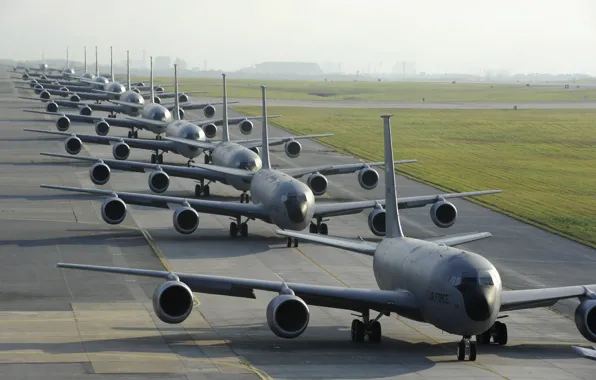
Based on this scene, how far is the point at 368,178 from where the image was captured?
77500 millimetres

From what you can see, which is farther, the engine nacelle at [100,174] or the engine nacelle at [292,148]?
the engine nacelle at [292,148]

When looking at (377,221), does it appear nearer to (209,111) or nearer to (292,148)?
(292,148)

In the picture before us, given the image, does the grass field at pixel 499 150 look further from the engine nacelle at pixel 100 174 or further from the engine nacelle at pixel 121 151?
the engine nacelle at pixel 100 174

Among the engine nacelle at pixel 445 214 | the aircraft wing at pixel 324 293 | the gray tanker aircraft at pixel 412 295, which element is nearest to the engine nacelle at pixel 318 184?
the engine nacelle at pixel 445 214

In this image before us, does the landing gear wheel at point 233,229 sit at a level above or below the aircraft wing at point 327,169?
below

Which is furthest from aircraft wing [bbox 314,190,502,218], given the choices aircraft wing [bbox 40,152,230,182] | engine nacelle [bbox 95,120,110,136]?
engine nacelle [bbox 95,120,110,136]

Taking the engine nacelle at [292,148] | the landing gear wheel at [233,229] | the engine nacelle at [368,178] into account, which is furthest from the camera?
the engine nacelle at [292,148]

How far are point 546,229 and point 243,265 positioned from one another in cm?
2342

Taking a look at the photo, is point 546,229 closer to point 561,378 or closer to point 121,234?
point 121,234

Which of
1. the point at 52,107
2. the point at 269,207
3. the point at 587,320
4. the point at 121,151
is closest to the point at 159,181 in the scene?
the point at 269,207

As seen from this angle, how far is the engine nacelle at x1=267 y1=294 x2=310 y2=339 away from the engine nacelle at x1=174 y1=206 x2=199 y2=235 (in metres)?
25.1

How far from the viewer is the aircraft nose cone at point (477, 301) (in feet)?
111

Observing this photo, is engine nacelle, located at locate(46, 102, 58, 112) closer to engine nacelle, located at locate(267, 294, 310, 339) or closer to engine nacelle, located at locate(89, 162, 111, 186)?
engine nacelle, located at locate(89, 162, 111, 186)

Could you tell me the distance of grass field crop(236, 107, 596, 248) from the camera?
256ft
